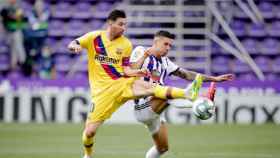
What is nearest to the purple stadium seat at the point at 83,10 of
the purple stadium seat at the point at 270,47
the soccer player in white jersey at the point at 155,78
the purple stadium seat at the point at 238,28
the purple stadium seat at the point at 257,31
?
the purple stadium seat at the point at 238,28

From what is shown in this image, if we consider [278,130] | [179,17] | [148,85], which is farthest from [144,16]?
[148,85]

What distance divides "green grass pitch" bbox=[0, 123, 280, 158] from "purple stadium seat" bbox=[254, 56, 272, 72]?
3.42 meters

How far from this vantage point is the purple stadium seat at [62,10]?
84.3 ft

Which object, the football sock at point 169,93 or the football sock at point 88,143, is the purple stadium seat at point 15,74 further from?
the football sock at point 169,93

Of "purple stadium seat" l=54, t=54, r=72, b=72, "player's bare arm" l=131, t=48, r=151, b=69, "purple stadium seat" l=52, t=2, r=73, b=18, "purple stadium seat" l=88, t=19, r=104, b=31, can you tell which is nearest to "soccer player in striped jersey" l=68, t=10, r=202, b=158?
"player's bare arm" l=131, t=48, r=151, b=69

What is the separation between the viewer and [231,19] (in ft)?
82.5

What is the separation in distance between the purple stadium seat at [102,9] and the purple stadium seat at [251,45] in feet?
13.3

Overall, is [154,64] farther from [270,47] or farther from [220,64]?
[270,47]

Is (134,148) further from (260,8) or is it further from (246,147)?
(260,8)

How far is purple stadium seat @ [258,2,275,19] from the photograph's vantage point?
25.1 metres

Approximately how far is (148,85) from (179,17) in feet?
42.2

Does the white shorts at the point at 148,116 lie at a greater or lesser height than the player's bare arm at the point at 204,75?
lesser

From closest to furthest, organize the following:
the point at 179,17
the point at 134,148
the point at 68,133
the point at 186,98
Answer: the point at 186,98 → the point at 134,148 → the point at 68,133 → the point at 179,17

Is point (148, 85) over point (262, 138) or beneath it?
over
